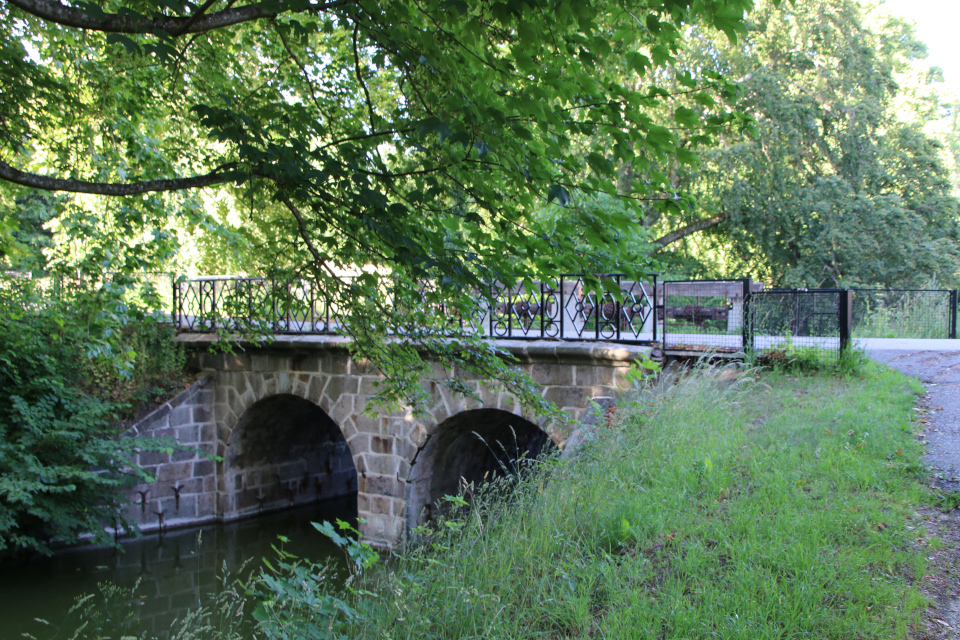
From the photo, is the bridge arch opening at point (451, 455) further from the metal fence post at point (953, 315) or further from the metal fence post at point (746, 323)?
the metal fence post at point (953, 315)

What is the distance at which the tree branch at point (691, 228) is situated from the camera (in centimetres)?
1762

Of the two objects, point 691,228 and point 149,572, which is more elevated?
point 691,228

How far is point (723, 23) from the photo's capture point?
103 inches

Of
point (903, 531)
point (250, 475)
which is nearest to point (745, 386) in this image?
point (903, 531)

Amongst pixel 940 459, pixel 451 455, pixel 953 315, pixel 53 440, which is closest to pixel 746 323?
pixel 940 459

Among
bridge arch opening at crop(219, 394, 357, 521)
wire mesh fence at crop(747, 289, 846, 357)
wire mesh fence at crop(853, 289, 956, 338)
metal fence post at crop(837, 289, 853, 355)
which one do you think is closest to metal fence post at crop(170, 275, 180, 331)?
bridge arch opening at crop(219, 394, 357, 521)

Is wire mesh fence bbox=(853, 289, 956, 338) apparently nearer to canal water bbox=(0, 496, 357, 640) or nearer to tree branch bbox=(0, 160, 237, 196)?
canal water bbox=(0, 496, 357, 640)

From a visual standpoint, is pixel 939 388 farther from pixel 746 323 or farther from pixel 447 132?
pixel 447 132

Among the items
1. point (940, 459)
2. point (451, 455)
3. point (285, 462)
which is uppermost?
point (940, 459)

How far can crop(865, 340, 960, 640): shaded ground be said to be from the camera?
2385 mm

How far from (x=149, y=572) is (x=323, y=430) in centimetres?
413

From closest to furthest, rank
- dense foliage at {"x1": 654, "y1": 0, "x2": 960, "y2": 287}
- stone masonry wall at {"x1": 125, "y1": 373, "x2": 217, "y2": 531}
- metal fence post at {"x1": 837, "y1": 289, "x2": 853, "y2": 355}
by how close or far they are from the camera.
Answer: metal fence post at {"x1": 837, "y1": 289, "x2": 853, "y2": 355} < stone masonry wall at {"x1": 125, "y1": 373, "x2": 217, "y2": 531} < dense foliage at {"x1": 654, "y1": 0, "x2": 960, "y2": 287}

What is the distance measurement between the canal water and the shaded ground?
5023mm

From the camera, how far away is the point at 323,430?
1192 cm
